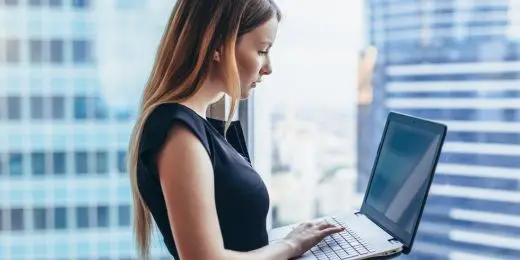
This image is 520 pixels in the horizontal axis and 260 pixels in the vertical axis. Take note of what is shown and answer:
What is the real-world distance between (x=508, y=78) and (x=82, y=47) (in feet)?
3.88

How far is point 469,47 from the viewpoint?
1456 mm

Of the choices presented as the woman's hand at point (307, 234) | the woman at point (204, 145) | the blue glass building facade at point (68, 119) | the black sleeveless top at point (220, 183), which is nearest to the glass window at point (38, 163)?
the blue glass building facade at point (68, 119)

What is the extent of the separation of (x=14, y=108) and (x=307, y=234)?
1.01 m

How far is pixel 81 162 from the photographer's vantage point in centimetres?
169

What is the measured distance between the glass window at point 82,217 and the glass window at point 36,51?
1.51 ft

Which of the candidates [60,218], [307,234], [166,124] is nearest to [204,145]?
[166,124]

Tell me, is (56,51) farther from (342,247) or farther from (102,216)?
(342,247)

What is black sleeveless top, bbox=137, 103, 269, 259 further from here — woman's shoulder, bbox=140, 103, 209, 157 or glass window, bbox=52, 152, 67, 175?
glass window, bbox=52, 152, 67, 175

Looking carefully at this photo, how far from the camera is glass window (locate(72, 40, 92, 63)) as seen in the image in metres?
1.65

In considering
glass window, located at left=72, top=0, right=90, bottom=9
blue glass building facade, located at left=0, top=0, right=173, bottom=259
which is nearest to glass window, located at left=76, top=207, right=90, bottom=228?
blue glass building facade, located at left=0, top=0, right=173, bottom=259

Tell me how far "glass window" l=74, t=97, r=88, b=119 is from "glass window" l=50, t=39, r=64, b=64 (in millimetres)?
123

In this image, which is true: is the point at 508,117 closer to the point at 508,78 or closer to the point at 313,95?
the point at 508,78

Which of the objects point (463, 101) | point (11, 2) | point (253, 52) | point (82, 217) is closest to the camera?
point (253, 52)

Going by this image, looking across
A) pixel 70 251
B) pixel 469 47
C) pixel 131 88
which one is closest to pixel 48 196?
pixel 70 251
